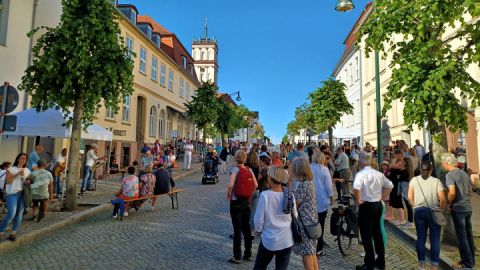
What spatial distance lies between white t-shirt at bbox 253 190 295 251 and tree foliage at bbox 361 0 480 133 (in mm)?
3688

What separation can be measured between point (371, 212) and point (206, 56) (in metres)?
74.0

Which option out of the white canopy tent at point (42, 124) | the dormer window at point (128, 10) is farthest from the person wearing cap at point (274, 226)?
the dormer window at point (128, 10)

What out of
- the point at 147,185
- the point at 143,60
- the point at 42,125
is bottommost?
the point at 147,185

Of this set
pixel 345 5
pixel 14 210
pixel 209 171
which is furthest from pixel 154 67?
pixel 14 210

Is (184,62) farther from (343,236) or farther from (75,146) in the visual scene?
(343,236)

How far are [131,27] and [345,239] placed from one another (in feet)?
66.8

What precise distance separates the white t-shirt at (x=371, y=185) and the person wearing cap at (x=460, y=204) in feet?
3.07

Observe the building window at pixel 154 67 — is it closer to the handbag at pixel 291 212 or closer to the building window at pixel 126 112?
the building window at pixel 126 112

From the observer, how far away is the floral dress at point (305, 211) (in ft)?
12.6

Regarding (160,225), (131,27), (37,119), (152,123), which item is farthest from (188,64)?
(160,225)

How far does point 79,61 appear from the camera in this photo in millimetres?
9055

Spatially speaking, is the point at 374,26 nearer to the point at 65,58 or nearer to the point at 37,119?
the point at 65,58

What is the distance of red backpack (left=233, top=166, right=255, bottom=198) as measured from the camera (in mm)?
5691

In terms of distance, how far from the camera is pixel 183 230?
24.8 ft
